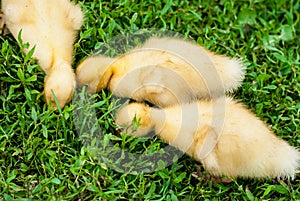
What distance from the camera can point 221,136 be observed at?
2.59m

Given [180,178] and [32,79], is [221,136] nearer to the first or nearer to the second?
[180,178]

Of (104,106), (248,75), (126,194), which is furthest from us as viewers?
(248,75)

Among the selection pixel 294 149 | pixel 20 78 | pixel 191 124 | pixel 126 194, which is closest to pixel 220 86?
pixel 191 124

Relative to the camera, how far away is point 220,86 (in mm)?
2785

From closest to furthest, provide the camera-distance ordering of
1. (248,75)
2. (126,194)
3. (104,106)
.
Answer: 1. (126,194)
2. (104,106)
3. (248,75)

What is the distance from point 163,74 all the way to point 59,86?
0.43 m

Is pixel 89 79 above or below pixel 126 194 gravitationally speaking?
above

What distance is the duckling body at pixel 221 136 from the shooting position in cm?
257

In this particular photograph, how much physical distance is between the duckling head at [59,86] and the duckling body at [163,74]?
8 centimetres

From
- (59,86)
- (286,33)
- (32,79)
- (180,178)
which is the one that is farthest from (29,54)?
(286,33)

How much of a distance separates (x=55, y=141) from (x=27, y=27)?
1.72 ft

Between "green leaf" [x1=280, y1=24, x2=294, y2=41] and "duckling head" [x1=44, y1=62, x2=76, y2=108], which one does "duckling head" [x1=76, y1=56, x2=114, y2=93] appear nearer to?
"duckling head" [x1=44, y1=62, x2=76, y2=108]

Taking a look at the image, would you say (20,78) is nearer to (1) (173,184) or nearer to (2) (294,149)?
(1) (173,184)

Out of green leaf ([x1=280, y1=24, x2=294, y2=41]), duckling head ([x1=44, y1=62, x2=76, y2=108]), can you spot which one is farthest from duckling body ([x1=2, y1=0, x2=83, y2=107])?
green leaf ([x1=280, y1=24, x2=294, y2=41])
